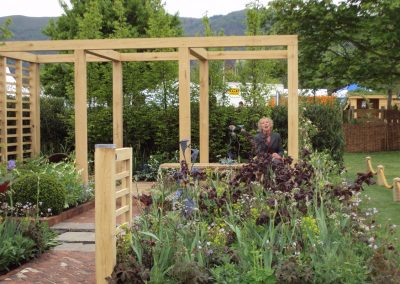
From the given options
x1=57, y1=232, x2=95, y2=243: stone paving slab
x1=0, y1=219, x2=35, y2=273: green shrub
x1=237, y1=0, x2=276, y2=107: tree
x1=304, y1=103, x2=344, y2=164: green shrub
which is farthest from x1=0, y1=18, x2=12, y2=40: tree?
x1=304, y1=103, x2=344, y2=164: green shrub

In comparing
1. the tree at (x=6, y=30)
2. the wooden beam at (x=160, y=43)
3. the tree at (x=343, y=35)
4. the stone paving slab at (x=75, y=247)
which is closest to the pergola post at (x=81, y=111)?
the wooden beam at (x=160, y=43)

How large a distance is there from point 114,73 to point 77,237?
241 inches

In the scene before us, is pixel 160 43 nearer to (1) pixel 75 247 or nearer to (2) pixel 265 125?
(2) pixel 265 125

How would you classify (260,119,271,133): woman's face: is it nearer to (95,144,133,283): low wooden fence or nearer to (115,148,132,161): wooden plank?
(115,148,132,161): wooden plank

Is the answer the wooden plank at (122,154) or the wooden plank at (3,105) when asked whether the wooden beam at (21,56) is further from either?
the wooden plank at (122,154)

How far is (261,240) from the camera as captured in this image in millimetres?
5043

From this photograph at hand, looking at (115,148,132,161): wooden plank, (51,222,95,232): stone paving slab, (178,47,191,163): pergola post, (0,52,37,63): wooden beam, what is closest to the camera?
(115,148,132,161): wooden plank

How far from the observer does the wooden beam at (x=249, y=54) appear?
1194 cm

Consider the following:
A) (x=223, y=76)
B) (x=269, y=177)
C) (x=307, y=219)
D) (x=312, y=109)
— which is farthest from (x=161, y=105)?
(x=307, y=219)

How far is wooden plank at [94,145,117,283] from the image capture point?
193 inches

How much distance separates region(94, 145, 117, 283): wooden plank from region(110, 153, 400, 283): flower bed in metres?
0.14

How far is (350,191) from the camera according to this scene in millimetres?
5504

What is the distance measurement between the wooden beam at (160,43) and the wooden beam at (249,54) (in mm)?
1619

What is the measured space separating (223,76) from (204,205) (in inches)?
377
